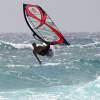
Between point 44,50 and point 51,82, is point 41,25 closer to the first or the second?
point 44,50

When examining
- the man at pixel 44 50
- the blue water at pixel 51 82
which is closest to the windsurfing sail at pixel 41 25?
the man at pixel 44 50

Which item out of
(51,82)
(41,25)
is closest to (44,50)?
(41,25)

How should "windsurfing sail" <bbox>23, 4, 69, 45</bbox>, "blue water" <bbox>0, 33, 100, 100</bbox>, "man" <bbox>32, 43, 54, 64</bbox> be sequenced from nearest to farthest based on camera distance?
"windsurfing sail" <bbox>23, 4, 69, 45</bbox> < "man" <bbox>32, 43, 54, 64</bbox> < "blue water" <bbox>0, 33, 100, 100</bbox>

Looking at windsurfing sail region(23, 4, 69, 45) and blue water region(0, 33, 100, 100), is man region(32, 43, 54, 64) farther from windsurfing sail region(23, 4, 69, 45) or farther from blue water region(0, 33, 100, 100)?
blue water region(0, 33, 100, 100)

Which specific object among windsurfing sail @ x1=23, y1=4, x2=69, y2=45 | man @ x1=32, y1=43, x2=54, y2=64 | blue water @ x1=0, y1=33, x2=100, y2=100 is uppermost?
windsurfing sail @ x1=23, y1=4, x2=69, y2=45

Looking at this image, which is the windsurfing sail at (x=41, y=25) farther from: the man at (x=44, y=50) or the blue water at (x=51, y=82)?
the blue water at (x=51, y=82)

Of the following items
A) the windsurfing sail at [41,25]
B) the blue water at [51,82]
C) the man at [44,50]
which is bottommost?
the blue water at [51,82]

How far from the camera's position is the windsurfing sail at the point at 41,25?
7.87 metres

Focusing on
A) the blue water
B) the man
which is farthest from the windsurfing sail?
the blue water

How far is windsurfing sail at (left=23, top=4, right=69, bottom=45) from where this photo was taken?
787cm

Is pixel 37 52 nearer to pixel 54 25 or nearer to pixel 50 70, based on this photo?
pixel 54 25

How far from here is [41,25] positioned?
8.08 meters

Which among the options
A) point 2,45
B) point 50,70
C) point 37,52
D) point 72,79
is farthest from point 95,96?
point 2,45

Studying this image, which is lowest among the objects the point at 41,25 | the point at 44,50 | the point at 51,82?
the point at 51,82
